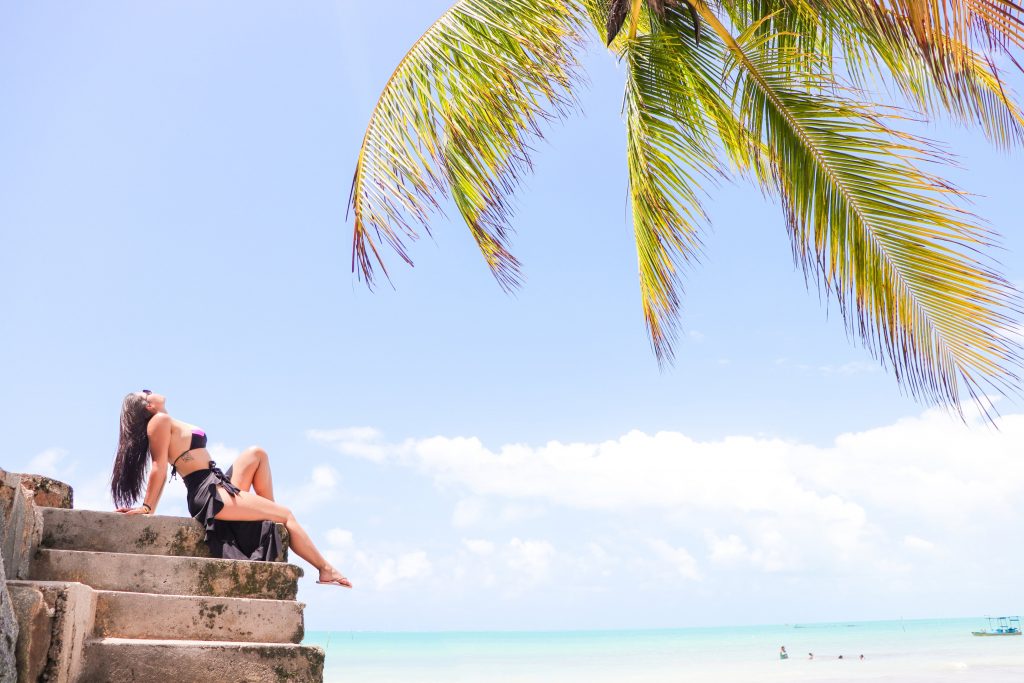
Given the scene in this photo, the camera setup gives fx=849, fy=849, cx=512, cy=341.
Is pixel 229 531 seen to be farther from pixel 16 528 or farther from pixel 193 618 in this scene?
pixel 16 528

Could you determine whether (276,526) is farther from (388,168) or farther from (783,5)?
(783,5)

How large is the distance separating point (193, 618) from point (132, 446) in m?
1.56

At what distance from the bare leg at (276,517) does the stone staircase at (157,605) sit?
0.64 ft

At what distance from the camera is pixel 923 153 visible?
4.63 m

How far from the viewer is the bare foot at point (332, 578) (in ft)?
15.8

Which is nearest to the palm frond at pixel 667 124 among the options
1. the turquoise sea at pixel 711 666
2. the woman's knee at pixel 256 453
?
the woman's knee at pixel 256 453

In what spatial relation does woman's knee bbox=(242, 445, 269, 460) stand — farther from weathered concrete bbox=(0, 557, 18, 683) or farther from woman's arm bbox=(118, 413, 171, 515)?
weathered concrete bbox=(0, 557, 18, 683)

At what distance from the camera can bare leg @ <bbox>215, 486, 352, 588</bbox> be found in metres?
4.44

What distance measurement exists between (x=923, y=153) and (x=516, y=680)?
102 ft

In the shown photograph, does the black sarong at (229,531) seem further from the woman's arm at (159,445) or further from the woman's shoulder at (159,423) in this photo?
the woman's shoulder at (159,423)

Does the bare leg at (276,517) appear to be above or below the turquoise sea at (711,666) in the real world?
above

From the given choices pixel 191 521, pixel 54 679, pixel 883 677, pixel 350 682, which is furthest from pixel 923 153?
pixel 350 682

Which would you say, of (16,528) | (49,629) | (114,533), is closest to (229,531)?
(114,533)

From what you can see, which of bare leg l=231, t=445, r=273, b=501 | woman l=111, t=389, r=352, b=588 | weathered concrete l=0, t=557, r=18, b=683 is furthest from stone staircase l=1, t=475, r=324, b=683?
bare leg l=231, t=445, r=273, b=501
